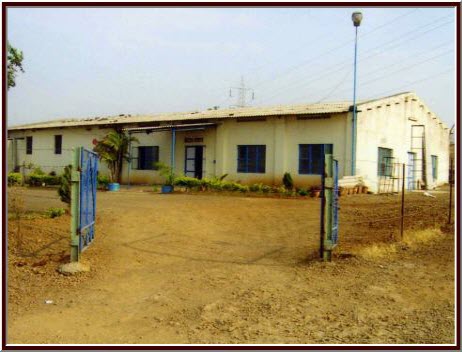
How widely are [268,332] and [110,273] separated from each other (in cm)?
289

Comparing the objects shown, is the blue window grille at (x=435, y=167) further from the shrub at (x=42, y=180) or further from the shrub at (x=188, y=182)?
the shrub at (x=42, y=180)

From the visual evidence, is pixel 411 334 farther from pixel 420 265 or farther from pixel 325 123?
pixel 325 123

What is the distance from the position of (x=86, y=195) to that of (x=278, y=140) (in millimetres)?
12329

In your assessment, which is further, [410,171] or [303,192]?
[410,171]

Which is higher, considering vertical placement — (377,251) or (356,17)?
(356,17)

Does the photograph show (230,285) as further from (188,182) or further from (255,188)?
(188,182)

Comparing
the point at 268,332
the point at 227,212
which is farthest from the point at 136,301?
the point at 227,212

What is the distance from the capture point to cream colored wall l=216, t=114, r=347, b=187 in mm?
17641

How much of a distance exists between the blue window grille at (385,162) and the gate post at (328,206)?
13091mm

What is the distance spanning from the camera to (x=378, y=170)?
1919 cm

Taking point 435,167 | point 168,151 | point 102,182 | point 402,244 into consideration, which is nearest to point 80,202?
point 402,244

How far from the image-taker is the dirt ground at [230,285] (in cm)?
441

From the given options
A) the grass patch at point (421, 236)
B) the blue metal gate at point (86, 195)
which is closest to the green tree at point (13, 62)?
the blue metal gate at point (86, 195)

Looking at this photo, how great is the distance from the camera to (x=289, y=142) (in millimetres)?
18531
